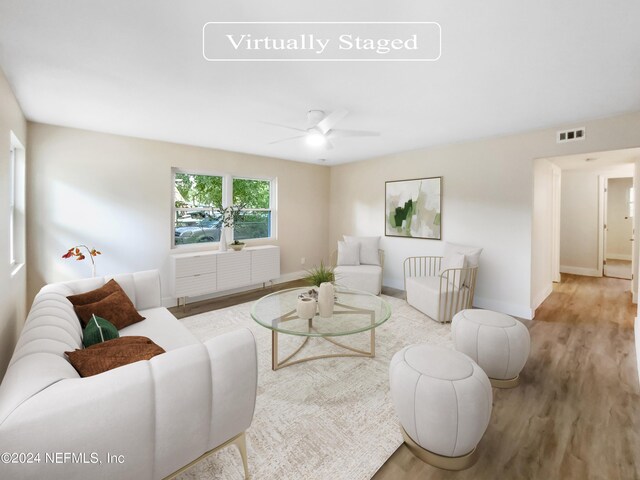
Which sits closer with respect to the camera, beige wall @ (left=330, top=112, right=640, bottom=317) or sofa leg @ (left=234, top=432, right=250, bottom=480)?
sofa leg @ (left=234, top=432, right=250, bottom=480)

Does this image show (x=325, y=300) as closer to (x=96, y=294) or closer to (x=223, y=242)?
(x=96, y=294)

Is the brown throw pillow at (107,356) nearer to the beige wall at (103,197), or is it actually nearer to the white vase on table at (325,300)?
the white vase on table at (325,300)

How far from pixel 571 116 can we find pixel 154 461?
4.54 m

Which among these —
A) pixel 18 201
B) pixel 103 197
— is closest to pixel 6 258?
pixel 18 201

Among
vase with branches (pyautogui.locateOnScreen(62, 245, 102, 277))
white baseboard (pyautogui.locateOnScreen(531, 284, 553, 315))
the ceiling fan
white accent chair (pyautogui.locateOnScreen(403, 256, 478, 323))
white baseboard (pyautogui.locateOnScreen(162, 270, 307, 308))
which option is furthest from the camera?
white baseboard (pyautogui.locateOnScreen(162, 270, 307, 308))

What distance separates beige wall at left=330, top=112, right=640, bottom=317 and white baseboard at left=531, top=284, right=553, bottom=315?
0.56 ft

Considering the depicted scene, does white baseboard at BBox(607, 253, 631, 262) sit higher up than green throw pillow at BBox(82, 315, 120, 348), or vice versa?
white baseboard at BBox(607, 253, 631, 262)

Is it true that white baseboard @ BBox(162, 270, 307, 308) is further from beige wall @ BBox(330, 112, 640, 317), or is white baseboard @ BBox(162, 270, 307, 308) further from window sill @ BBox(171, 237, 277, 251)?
beige wall @ BBox(330, 112, 640, 317)

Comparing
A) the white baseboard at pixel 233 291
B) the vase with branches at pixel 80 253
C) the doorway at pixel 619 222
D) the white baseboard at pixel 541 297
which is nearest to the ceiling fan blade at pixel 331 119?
the vase with branches at pixel 80 253

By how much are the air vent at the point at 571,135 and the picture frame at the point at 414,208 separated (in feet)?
4.93

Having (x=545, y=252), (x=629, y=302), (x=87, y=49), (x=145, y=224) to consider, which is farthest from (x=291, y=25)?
(x=629, y=302)

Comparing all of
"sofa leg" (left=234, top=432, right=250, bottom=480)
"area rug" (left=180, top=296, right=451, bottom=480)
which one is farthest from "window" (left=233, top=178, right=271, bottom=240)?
"sofa leg" (left=234, top=432, right=250, bottom=480)

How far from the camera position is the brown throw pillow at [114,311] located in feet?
7.30

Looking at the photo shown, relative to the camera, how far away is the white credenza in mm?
4180
